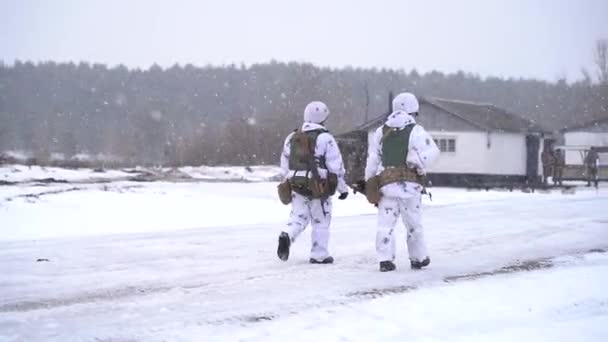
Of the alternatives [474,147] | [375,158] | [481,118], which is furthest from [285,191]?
[481,118]

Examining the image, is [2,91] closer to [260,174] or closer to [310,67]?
[310,67]

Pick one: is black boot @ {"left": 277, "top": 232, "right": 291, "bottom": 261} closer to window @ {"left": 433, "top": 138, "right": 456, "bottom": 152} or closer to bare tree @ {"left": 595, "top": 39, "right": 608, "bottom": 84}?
window @ {"left": 433, "top": 138, "right": 456, "bottom": 152}

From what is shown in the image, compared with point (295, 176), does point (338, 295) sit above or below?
below

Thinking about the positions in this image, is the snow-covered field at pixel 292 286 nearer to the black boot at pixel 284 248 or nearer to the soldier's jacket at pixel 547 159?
the black boot at pixel 284 248

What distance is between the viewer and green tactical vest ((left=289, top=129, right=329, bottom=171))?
28.2 ft

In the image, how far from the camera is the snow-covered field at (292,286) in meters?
5.20

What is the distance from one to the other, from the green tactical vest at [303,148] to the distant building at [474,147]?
79.4 feet

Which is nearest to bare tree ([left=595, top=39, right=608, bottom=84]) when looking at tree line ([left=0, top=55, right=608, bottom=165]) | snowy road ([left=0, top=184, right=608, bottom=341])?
tree line ([left=0, top=55, right=608, bottom=165])

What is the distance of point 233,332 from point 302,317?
63cm

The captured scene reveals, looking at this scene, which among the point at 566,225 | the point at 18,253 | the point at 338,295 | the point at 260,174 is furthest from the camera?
the point at 260,174

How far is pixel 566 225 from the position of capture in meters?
13.1

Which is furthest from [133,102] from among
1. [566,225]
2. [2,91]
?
[566,225]

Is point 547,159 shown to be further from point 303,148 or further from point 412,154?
point 412,154

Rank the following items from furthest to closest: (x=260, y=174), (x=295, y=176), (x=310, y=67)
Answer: (x=310, y=67)
(x=260, y=174)
(x=295, y=176)
